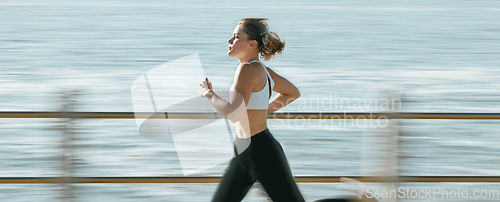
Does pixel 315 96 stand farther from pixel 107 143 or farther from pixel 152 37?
pixel 152 37

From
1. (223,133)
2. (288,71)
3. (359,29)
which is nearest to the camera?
(223,133)

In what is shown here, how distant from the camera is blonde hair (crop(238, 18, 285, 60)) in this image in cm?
328

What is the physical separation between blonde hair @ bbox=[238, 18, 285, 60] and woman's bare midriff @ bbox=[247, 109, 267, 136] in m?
0.25

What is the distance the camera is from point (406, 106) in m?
4.27

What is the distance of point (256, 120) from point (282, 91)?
0.25 meters

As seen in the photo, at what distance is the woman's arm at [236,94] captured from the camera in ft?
10.3

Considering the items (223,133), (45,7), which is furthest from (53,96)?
(45,7)

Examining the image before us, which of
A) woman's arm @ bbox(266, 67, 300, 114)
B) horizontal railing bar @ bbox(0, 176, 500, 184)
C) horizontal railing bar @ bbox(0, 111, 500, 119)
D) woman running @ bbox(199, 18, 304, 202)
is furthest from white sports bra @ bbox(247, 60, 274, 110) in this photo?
horizontal railing bar @ bbox(0, 176, 500, 184)

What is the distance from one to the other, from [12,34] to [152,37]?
647 cm

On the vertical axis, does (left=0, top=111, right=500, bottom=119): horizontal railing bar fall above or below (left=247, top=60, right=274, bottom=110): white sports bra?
below

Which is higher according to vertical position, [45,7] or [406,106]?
[45,7]

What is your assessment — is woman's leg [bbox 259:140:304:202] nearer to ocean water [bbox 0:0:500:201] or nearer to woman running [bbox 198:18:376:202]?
woman running [bbox 198:18:376:202]

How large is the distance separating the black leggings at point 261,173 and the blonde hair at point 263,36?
1.18ft

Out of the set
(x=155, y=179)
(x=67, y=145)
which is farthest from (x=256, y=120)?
(x=67, y=145)
